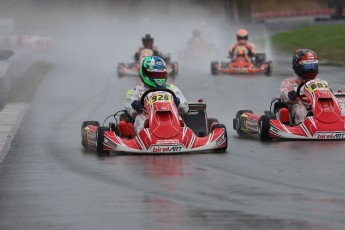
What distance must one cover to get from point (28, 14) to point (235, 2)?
13.5 meters

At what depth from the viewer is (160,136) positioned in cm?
1440

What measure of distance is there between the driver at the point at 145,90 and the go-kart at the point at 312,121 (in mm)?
1365

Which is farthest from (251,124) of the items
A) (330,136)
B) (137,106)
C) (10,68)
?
(10,68)

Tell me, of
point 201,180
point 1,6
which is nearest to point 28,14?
point 1,6

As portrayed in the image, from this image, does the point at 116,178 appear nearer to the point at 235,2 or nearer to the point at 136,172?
the point at 136,172

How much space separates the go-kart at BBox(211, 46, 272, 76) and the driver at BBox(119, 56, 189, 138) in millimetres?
17206

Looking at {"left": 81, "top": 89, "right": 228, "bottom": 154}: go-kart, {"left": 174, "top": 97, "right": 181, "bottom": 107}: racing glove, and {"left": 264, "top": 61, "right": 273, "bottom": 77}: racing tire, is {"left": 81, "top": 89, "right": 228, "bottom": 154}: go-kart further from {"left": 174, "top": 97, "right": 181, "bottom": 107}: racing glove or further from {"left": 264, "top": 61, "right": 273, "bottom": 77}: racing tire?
{"left": 264, "top": 61, "right": 273, "bottom": 77}: racing tire

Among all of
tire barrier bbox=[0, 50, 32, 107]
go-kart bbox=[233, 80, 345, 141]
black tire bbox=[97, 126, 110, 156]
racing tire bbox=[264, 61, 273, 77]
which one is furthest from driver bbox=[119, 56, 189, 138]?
racing tire bbox=[264, 61, 273, 77]

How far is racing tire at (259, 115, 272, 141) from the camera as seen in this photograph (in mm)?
16016

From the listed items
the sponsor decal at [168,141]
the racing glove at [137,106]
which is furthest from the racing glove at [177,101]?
the sponsor decal at [168,141]

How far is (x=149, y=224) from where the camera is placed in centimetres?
952

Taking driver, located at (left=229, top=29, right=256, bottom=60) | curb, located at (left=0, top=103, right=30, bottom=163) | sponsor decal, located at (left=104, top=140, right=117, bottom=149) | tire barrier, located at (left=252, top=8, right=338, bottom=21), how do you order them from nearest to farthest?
sponsor decal, located at (left=104, top=140, right=117, bottom=149)
curb, located at (left=0, top=103, right=30, bottom=163)
driver, located at (left=229, top=29, right=256, bottom=60)
tire barrier, located at (left=252, top=8, right=338, bottom=21)

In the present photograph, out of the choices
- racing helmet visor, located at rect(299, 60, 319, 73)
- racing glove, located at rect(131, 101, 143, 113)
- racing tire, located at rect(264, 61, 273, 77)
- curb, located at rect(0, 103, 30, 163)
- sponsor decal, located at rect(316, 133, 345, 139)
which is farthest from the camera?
racing tire, located at rect(264, 61, 273, 77)

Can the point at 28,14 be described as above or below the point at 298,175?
above
